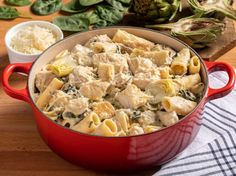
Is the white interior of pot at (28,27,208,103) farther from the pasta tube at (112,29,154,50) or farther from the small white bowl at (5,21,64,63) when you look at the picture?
the small white bowl at (5,21,64,63)

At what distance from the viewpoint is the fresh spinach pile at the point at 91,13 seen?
1.70 meters

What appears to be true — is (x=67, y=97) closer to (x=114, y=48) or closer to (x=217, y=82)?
(x=114, y=48)

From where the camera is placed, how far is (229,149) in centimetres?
129

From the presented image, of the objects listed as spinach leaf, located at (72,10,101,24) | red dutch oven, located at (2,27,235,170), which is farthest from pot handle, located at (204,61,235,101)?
spinach leaf, located at (72,10,101,24)

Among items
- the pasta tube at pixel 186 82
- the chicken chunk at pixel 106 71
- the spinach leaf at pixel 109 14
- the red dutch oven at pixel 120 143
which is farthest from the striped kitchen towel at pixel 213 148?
the spinach leaf at pixel 109 14

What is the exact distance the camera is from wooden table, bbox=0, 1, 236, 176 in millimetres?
1244

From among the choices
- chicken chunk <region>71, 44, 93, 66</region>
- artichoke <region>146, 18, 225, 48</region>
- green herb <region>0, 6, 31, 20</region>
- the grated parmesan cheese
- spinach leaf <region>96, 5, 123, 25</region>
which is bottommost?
green herb <region>0, 6, 31, 20</region>

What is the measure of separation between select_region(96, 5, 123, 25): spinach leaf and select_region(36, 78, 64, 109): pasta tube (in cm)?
52

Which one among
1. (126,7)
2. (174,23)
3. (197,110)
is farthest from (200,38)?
(197,110)

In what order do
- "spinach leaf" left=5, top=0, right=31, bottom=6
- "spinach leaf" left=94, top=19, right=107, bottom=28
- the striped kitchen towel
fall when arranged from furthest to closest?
1. "spinach leaf" left=5, top=0, right=31, bottom=6
2. "spinach leaf" left=94, top=19, right=107, bottom=28
3. the striped kitchen towel

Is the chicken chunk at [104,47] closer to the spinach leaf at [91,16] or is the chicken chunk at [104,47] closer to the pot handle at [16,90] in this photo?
Result: the pot handle at [16,90]

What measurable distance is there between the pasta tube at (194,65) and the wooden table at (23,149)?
0.91 feet

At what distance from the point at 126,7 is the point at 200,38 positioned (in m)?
0.34

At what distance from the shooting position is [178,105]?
1185 mm
